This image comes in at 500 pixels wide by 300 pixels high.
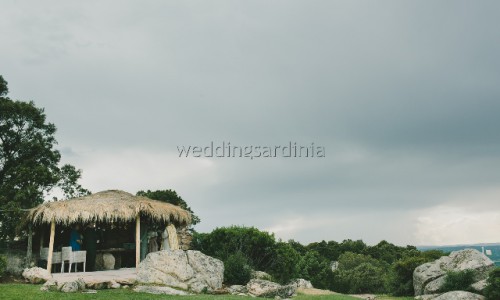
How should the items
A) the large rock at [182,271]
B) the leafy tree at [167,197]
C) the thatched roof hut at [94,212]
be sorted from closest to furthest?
the large rock at [182,271], the thatched roof hut at [94,212], the leafy tree at [167,197]

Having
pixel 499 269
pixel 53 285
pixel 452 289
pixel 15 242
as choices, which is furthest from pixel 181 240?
pixel 499 269

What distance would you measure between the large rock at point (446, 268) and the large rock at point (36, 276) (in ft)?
49.7

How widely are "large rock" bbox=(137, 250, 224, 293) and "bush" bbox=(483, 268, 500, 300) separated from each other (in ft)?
31.0

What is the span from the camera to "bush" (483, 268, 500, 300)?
14258 mm

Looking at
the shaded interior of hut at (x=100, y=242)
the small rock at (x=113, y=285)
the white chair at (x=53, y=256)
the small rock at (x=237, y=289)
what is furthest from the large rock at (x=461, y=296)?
the white chair at (x=53, y=256)

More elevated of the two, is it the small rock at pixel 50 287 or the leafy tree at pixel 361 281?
the small rock at pixel 50 287

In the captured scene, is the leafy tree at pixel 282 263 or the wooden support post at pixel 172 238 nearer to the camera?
the wooden support post at pixel 172 238

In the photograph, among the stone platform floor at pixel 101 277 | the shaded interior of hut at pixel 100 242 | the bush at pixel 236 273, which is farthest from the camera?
the shaded interior of hut at pixel 100 242

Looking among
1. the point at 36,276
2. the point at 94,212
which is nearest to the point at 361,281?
the point at 94,212

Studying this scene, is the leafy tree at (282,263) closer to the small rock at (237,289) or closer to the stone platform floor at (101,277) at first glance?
the small rock at (237,289)

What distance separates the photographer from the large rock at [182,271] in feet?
53.5

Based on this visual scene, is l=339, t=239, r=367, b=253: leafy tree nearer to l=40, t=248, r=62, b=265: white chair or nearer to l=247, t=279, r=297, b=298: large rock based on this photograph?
l=247, t=279, r=297, b=298: large rock

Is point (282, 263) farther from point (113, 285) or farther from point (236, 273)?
point (113, 285)

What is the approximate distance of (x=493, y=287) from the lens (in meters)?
14.4
